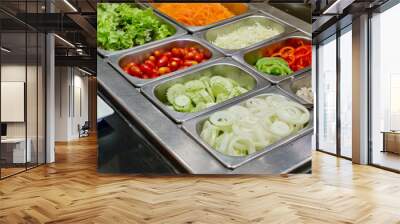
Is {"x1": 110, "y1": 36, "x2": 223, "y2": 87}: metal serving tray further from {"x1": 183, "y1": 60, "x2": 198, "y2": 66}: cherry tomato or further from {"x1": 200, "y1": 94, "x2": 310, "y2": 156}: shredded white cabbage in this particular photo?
{"x1": 200, "y1": 94, "x2": 310, "y2": 156}: shredded white cabbage

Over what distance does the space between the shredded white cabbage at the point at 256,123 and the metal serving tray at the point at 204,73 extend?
0.65 ft

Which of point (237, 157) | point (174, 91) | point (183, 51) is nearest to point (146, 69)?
point (174, 91)

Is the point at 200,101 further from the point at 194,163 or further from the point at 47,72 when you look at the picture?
the point at 47,72

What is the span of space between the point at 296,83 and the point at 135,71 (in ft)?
8.24

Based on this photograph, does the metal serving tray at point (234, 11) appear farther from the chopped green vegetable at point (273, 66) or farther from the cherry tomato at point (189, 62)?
the chopped green vegetable at point (273, 66)

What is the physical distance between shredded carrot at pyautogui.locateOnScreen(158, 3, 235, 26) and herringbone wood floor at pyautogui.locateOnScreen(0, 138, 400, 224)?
8.17 ft

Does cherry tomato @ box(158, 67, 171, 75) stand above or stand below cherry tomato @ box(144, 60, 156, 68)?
below

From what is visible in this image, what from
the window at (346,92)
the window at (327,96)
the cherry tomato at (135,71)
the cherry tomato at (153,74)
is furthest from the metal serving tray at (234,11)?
the window at (327,96)

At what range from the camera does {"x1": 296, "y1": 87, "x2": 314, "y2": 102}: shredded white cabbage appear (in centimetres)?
610

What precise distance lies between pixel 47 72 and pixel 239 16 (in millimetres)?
4058

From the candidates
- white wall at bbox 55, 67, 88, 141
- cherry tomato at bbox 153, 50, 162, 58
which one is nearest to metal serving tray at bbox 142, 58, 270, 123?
cherry tomato at bbox 153, 50, 162, 58

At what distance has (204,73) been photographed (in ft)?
19.9

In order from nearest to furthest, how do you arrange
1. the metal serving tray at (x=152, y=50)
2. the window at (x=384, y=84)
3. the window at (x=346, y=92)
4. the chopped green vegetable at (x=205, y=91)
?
1. the chopped green vegetable at (x=205, y=91)
2. the metal serving tray at (x=152, y=50)
3. the window at (x=384, y=84)
4. the window at (x=346, y=92)

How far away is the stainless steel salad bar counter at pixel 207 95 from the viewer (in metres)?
5.83
